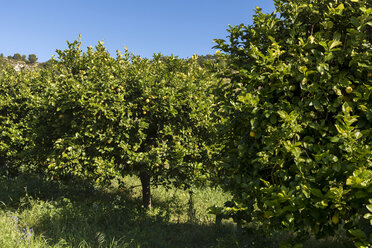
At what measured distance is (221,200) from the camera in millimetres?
9617

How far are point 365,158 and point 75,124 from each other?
5624mm

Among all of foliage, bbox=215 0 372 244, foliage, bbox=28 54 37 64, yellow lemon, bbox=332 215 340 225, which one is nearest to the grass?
foliage, bbox=215 0 372 244

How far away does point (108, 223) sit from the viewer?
6.77 m

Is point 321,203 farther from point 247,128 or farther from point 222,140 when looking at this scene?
point 222,140

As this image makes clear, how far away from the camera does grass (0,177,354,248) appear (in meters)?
4.96

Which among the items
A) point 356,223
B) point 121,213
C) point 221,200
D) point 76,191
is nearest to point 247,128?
point 356,223

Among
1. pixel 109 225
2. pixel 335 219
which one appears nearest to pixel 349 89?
pixel 335 219

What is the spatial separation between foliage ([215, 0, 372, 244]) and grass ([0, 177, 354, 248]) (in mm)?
1821

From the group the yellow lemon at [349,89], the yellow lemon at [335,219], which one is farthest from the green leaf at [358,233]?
the yellow lemon at [349,89]

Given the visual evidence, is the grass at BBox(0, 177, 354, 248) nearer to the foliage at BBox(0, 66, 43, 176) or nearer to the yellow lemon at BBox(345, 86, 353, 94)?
the foliage at BBox(0, 66, 43, 176)

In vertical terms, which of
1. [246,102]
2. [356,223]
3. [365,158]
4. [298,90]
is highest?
[298,90]

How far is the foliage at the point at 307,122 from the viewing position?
8.76 ft

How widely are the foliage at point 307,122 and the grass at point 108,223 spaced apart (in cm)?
182

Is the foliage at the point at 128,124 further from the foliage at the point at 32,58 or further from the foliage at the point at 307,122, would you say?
the foliage at the point at 32,58
